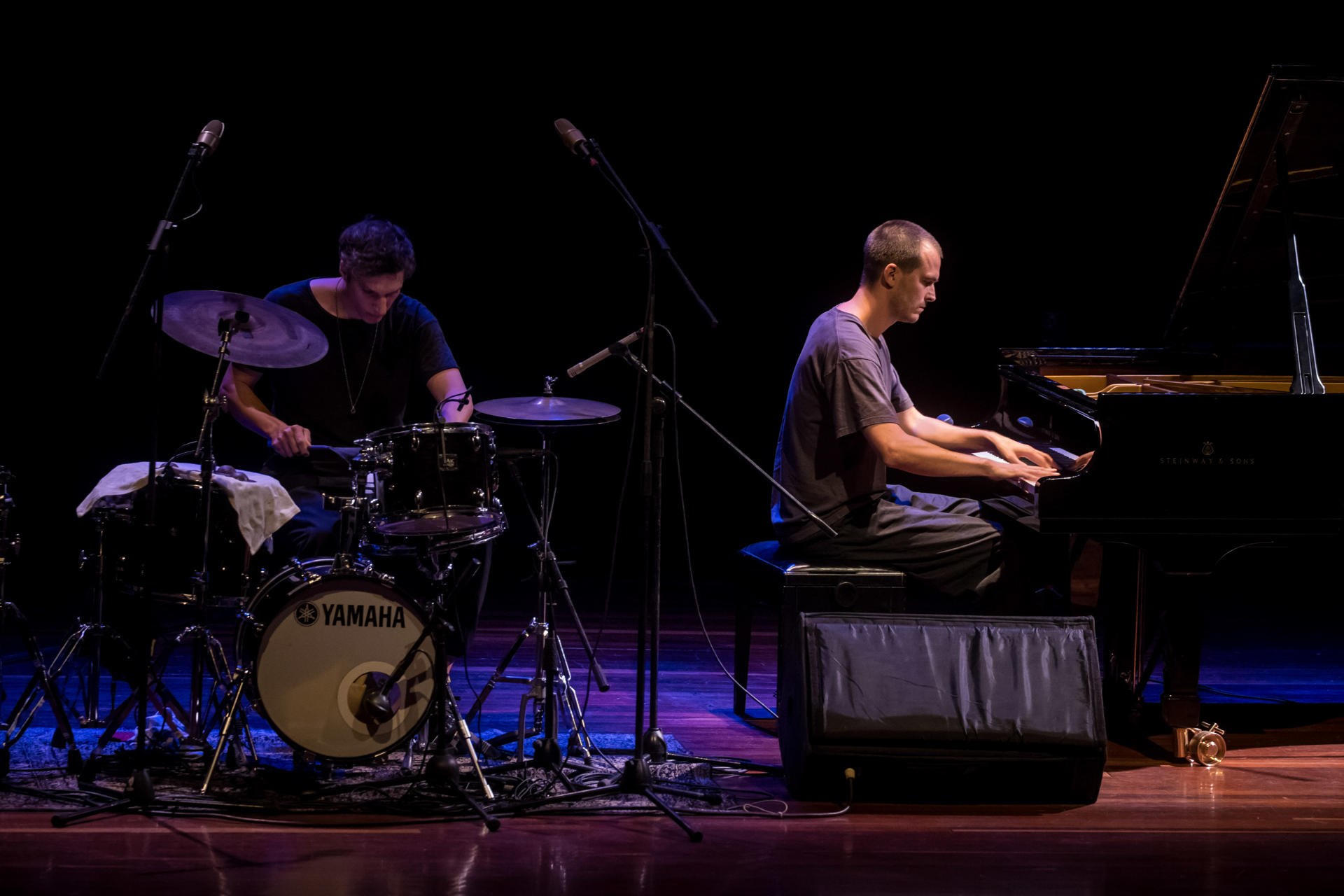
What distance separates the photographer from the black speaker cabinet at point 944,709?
10.7 ft

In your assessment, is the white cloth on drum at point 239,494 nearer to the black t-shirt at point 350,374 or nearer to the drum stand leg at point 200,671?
the drum stand leg at point 200,671

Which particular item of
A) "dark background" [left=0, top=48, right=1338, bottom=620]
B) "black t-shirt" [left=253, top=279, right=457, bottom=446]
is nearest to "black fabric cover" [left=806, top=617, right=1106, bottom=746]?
"black t-shirt" [left=253, top=279, right=457, bottom=446]

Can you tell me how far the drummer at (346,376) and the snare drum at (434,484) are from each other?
521mm

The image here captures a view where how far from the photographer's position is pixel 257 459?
263 inches

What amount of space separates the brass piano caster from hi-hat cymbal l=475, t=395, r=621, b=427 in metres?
1.94

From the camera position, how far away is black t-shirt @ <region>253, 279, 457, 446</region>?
4273 mm

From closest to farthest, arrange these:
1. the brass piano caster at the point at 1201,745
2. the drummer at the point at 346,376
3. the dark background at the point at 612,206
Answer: the brass piano caster at the point at 1201,745 → the drummer at the point at 346,376 → the dark background at the point at 612,206

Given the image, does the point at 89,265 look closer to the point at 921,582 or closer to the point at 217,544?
the point at 217,544

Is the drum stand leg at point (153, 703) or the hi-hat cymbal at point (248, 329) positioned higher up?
the hi-hat cymbal at point (248, 329)

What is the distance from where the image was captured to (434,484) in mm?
3334

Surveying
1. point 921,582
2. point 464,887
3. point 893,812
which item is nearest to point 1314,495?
point 921,582

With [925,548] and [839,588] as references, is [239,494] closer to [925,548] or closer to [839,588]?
[839,588]

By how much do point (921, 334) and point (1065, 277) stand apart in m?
0.80

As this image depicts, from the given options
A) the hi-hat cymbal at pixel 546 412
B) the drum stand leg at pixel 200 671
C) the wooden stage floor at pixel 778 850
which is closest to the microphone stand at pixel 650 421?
the hi-hat cymbal at pixel 546 412
